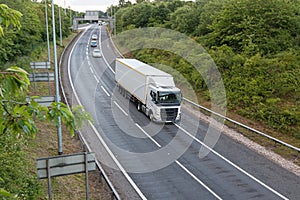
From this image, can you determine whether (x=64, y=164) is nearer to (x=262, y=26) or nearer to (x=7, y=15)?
(x=7, y=15)

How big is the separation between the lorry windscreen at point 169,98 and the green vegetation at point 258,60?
4694 mm

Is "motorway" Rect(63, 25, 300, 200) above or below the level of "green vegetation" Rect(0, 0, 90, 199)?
below

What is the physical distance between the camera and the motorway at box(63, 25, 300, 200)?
47.5ft

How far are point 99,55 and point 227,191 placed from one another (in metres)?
39.7

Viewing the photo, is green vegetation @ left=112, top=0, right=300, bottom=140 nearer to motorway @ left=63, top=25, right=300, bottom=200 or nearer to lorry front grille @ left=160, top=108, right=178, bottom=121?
motorway @ left=63, top=25, right=300, bottom=200

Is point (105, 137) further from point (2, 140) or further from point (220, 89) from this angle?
point (220, 89)

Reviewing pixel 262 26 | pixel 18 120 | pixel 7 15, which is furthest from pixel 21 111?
pixel 262 26

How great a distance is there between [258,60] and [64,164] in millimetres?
20721

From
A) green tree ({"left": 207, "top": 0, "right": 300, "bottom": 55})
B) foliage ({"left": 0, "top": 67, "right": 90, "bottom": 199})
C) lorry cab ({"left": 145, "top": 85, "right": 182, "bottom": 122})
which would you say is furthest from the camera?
green tree ({"left": 207, "top": 0, "right": 300, "bottom": 55})

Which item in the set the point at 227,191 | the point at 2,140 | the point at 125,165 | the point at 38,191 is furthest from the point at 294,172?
the point at 2,140

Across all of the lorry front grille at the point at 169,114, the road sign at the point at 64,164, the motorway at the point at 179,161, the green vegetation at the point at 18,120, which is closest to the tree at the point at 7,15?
the green vegetation at the point at 18,120

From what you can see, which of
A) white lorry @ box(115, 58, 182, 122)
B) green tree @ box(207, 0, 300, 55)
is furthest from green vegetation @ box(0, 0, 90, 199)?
green tree @ box(207, 0, 300, 55)

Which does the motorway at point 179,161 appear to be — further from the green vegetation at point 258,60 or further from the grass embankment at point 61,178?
the green vegetation at point 258,60

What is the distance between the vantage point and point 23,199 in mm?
10180
